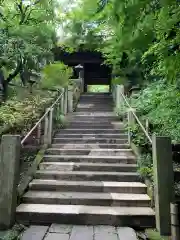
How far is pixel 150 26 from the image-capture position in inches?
66.6

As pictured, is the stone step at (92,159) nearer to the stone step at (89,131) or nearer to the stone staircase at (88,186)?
the stone staircase at (88,186)

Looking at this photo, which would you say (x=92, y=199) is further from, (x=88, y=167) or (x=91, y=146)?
(x=91, y=146)

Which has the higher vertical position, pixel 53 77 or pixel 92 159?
pixel 53 77

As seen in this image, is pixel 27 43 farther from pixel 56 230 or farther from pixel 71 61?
pixel 71 61

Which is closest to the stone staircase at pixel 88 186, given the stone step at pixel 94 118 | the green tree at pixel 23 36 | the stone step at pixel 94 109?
the stone step at pixel 94 118

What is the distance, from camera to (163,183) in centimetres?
330

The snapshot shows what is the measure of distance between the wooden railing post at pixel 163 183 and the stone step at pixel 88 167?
58.4 inches

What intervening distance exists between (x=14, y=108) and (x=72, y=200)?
374 centimetres

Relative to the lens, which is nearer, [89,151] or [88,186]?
[88,186]

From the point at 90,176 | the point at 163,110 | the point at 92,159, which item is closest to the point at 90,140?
the point at 92,159

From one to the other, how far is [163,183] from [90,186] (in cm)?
141

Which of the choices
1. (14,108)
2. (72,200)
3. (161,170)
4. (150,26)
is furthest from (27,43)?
(150,26)

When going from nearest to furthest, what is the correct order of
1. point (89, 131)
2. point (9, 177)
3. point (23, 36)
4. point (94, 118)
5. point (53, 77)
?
point (9, 177) < point (89, 131) < point (23, 36) < point (94, 118) < point (53, 77)

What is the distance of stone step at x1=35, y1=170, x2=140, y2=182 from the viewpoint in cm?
451
